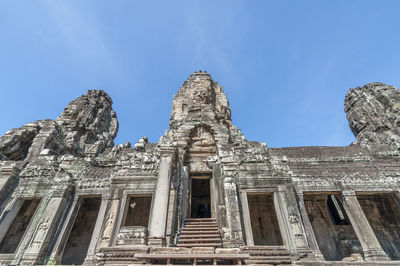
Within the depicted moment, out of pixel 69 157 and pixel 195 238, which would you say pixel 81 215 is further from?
pixel 195 238

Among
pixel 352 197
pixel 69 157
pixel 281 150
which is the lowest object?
pixel 352 197

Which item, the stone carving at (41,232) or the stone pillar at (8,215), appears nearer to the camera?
the stone carving at (41,232)

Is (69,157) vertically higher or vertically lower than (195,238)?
higher

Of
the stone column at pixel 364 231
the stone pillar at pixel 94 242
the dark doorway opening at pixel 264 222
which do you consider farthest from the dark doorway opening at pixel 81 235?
the stone column at pixel 364 231

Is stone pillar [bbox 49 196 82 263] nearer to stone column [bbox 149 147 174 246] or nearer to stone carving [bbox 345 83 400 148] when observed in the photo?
stone column [bbox 149 147 174 246]

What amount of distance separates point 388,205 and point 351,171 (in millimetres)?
5034

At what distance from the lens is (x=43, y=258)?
9406 millimetres

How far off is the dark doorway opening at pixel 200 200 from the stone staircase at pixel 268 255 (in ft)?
26.9

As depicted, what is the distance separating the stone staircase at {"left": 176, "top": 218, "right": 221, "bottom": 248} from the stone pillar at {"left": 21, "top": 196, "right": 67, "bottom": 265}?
266 inches

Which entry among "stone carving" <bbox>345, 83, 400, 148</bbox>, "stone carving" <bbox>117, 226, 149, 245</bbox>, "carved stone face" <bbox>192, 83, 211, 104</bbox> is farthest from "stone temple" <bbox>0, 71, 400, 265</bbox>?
"stone carving" <bbox>345, 83, 400, 148</bbox>

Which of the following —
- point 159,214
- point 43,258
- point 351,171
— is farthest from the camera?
point 351,171

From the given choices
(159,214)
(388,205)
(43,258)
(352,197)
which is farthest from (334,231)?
(43,258)

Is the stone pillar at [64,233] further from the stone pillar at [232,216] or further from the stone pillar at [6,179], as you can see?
the stone pillar at [232,216]

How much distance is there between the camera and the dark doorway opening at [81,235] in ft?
41.9
